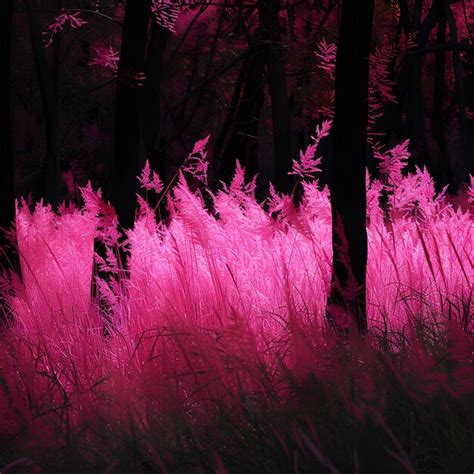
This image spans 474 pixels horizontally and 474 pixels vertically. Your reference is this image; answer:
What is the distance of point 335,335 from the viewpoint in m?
4.78

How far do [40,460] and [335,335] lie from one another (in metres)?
1.71

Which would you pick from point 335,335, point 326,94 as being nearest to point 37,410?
point 335,335

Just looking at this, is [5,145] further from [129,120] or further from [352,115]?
[352,115]

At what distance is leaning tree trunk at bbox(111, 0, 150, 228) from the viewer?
6.79m

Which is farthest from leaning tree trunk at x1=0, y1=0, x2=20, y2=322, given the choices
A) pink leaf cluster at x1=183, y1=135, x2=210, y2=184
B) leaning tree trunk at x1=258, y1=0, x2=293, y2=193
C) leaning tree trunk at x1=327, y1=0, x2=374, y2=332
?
leaning tree trunk at x1=258, y1=0, x2=293, y2=193

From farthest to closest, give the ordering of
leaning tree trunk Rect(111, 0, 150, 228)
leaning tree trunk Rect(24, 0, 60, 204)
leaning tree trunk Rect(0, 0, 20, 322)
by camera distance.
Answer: leaning tree trunk Rect(24, 0, 60, 204) < leaning tree trunk Rect(0, 0, 20, 322) < leaning tree trunk Rect(111, 0, 150, 228)

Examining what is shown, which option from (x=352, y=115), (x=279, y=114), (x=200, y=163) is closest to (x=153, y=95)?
(x=279, y=114)

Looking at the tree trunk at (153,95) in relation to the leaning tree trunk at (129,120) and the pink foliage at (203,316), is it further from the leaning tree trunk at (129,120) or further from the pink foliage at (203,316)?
the leaning tree trunk at (129,120)

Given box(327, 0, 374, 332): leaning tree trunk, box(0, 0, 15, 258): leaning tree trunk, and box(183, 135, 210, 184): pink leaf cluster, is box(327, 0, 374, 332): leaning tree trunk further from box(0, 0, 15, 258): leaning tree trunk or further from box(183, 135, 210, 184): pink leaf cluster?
box(0, 0, 15, 258): leaning tree trunk

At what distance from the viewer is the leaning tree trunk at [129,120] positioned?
6793 mm

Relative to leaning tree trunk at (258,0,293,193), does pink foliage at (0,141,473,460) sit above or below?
below

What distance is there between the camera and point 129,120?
682 cm

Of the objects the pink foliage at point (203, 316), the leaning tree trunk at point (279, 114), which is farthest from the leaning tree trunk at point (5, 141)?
the leaning tree trunk at point (279, 114)

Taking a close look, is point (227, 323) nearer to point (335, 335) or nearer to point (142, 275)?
point (335, 335)
